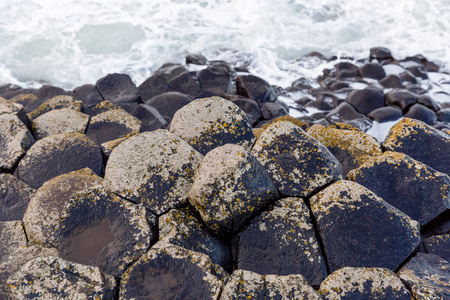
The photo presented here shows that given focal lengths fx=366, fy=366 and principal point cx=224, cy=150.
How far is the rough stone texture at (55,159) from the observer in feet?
11.7

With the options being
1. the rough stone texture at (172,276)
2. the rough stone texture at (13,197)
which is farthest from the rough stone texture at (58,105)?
the rough stone texture at (172,276)

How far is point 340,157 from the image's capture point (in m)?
3.58

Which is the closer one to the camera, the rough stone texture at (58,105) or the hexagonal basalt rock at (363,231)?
the hexagonal basalt rock at (363,231)

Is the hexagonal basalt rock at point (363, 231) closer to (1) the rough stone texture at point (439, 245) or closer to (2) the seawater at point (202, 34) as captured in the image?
(1) the rough stone texture at point (439, 245)

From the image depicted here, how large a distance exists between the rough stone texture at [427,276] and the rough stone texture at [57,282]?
1869mm

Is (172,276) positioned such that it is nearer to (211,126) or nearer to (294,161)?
(294,161)

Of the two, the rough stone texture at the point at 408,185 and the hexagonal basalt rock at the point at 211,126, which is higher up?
the hexagonal basalt rock at the point at 211,126

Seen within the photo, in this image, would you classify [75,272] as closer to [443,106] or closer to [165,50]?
[443,106]

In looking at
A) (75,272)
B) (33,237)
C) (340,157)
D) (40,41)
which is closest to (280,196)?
(340,157)

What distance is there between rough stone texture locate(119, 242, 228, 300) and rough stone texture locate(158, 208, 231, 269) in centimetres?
19

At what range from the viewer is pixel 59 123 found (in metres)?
4.38

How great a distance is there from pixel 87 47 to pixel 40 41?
1531mm

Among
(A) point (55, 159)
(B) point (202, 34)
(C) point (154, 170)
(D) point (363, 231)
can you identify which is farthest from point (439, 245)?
(B) point (202, 34)

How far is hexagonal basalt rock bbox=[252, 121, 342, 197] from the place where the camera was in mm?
2844
